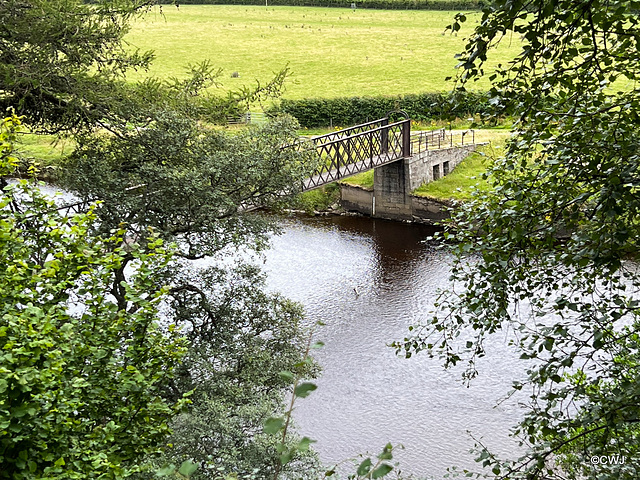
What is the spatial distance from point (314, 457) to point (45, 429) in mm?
7113

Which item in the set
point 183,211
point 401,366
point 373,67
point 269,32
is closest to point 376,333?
point 401,366

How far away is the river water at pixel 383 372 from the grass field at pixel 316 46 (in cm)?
2341

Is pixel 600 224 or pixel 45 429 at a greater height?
pixel 600 224

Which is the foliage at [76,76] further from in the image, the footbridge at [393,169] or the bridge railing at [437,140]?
the bridge railing at [437,140]

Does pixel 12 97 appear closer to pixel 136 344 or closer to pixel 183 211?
pixel 183 211

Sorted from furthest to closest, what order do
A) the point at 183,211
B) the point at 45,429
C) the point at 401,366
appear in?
the point at 401,366, the point at 183,211, the point at 45,429

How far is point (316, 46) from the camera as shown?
61344mm

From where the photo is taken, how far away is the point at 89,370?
23.5 feet

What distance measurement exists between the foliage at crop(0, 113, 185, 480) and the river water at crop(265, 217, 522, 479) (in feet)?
15.0

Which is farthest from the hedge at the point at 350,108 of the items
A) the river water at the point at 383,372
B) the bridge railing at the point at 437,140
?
the river water at the point at 383,372

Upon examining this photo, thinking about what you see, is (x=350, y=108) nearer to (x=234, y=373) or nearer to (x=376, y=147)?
(x=376, y=147)

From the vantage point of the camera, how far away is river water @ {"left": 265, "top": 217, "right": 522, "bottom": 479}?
1612 cm

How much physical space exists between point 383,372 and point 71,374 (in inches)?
519

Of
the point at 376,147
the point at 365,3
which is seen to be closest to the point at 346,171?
the point at 376,147
